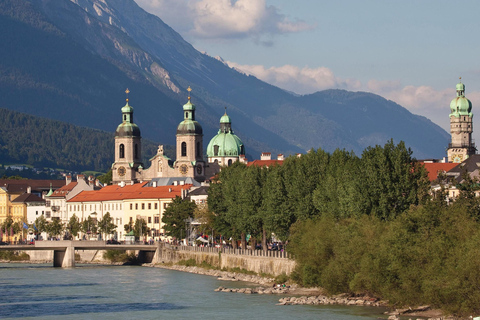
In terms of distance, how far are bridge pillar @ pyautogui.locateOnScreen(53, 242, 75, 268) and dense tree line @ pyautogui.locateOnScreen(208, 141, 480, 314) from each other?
733 inches

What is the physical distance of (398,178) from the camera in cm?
8925

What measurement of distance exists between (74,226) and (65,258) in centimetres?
4559

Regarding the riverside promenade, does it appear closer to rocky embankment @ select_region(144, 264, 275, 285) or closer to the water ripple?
rocky embankment @ select_region(144, 264, 275, 285)

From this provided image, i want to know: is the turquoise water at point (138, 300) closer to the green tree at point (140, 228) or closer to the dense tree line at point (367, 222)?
the dense tree line at point (367, 222)

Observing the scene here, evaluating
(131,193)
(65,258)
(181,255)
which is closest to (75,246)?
(65,258)

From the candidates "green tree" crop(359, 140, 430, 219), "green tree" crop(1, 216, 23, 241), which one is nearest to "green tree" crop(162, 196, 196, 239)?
"green tree" crop(1, 216, 23, 241)

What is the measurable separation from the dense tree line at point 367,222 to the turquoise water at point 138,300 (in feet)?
12.1

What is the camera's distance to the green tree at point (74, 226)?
181 m

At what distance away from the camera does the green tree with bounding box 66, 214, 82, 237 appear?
181m

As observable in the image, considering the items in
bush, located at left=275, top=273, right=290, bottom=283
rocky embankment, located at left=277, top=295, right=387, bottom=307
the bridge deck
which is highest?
the bridge deck

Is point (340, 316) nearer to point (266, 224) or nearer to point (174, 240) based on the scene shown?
point (266, 224)

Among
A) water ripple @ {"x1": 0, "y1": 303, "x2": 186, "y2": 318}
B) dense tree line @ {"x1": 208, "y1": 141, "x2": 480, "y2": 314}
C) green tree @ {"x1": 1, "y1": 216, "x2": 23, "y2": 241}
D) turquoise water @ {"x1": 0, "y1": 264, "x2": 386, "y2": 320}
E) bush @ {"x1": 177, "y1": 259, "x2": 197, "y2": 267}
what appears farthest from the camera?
green tree @ {"x1": 1, "y1": 216, "x2": 23, "y2": 241}

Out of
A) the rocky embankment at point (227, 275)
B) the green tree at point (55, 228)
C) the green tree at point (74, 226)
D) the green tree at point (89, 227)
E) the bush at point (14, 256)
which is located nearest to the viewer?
the rocky embankment at point (227, 275)

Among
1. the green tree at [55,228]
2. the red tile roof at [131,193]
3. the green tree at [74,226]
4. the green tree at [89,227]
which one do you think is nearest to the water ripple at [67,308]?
the red tile roof at [131,193]
